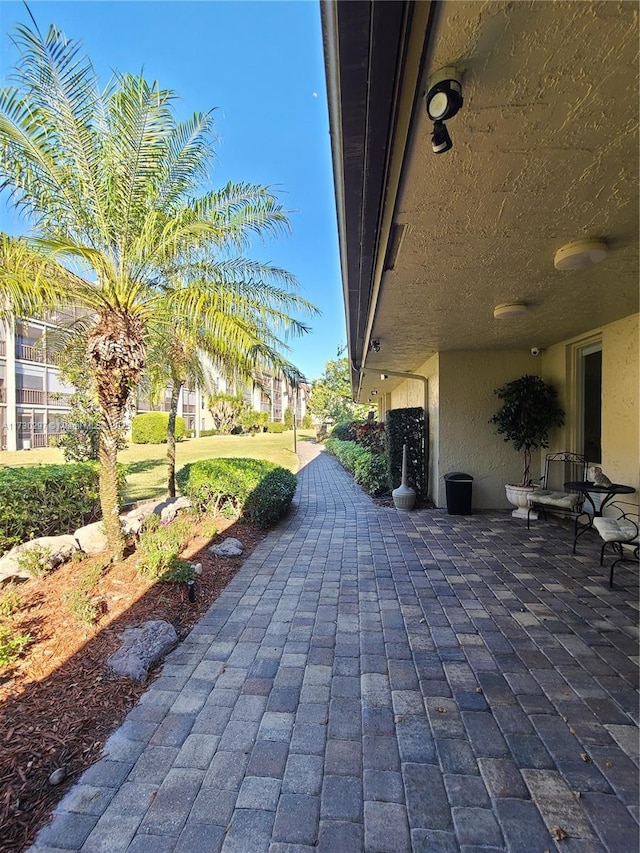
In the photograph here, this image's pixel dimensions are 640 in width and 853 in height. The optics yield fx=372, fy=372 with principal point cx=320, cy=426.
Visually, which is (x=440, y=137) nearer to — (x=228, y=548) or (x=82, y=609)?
(x=82, y=609)

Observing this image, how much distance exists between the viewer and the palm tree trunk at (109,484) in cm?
440

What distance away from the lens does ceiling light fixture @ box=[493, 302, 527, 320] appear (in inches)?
178

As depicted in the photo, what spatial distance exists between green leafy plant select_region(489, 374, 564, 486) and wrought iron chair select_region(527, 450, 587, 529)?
1.17ft

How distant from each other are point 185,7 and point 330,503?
774cm

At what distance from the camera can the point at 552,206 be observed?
99.4 inches

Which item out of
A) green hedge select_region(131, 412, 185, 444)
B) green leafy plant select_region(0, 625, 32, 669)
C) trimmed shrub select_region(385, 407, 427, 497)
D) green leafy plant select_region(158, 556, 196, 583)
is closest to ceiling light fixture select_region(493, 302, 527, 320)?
trimmed shrub select_region(385, 407, 427, 497)

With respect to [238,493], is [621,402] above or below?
above

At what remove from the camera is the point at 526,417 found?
6645 mm

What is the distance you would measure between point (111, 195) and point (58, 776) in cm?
499

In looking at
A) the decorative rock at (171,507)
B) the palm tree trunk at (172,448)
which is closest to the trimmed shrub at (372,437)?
the palm tree trunk at (172,448)

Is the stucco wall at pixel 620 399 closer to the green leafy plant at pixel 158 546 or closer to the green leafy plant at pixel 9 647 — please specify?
the green leafy plant at pixel 158 546

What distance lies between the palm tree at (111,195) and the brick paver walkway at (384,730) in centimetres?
255

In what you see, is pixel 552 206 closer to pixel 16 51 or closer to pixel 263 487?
pixel 16 51

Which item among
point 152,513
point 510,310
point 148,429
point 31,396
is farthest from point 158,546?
point 148,429
